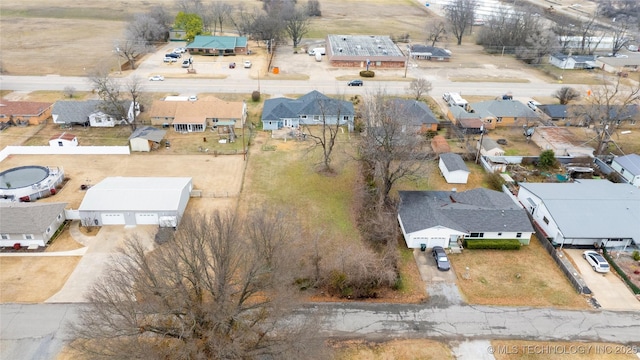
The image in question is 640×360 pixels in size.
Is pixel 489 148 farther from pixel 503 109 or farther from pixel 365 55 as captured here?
pixel 365 55

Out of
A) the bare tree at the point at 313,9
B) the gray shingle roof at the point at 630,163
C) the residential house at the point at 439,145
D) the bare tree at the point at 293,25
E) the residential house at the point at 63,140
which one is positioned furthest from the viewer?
the bare tree at the point at 313,9

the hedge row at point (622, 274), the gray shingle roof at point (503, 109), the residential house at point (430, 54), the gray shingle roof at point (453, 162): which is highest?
the residential house at point (430, 54)

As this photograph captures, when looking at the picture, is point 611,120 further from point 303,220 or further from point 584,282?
point 303,220

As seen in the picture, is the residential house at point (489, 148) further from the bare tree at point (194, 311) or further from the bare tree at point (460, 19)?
the bare tree at point (460, 19)

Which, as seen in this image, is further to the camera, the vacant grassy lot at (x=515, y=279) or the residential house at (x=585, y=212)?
the residential house at (x=585, y=212)

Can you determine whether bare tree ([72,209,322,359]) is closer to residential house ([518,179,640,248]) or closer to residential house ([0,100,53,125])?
residential house ([518,179,640,248])

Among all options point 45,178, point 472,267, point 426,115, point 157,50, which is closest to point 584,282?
point 472,267

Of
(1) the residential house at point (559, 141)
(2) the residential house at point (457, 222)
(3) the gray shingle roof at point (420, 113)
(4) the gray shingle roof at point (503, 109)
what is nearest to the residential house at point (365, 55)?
(3) the gray shingle roof at point (420, 113)

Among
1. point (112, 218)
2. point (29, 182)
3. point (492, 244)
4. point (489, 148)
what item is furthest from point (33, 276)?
point (489, 148)
